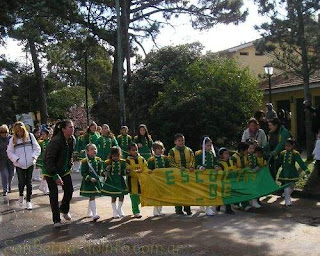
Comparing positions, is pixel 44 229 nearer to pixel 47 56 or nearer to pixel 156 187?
pixel 156 187

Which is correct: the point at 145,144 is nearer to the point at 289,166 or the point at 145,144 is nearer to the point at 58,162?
the point at 289,166

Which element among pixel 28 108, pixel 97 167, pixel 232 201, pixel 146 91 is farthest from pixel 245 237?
pixel 28 108

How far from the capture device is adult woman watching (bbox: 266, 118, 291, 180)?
386 inches

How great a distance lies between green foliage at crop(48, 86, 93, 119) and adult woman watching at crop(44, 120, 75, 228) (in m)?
38.5

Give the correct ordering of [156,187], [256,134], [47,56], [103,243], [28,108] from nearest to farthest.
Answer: [103,243]
[156,187]
[256,134]
[47,56]
[28,108]

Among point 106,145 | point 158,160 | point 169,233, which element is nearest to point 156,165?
point 158,160

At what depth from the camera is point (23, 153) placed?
9.50 metres

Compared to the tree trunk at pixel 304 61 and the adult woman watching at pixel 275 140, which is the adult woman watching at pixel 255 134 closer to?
the adult woman watching at pixel 275 140

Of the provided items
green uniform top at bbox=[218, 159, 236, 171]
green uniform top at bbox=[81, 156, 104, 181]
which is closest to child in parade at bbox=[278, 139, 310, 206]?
green uniform top at bbox=[218, 159, 236, 171]

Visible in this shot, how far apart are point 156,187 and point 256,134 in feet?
10.1

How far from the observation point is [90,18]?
23.9 meters

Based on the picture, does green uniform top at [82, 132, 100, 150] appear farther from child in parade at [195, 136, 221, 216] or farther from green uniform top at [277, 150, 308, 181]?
green uniform top at [277, 150, 308, 181]

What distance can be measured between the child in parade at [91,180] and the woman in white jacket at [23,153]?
5.14 ft

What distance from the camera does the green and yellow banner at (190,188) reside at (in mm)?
8586
